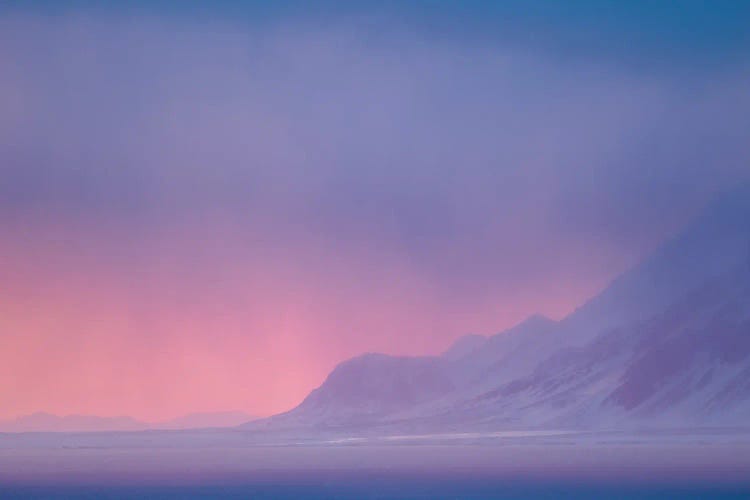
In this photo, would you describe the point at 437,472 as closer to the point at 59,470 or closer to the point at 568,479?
the point at 568,479

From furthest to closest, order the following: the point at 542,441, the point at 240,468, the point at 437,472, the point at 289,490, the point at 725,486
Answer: the point at 542,441, the point at 240,468, the point at 437,472, the point at 289,490, the point at 725,486

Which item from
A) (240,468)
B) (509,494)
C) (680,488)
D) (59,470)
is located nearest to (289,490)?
(509,494)

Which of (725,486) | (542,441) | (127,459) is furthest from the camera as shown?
(542,441)

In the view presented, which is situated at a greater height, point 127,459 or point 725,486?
point 127,459

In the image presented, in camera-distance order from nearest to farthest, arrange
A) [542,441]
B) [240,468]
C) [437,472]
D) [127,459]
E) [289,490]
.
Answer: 1. [289,490]
2. [437,472]
3. [240,468]
4. [127,459]
5. [542,441]

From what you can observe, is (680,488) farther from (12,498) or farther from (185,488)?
(12,498)

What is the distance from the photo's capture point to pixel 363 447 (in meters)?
189

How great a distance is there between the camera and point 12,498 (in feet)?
286

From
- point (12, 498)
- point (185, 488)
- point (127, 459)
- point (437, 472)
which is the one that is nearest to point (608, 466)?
point (437, 472)

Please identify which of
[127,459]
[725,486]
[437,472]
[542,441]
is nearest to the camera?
[725,486]

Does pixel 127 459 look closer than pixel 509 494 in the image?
No

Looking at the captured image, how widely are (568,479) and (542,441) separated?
92.1m

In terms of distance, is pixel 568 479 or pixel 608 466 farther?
pixel 608 466

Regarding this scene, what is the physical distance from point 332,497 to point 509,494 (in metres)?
11.8
